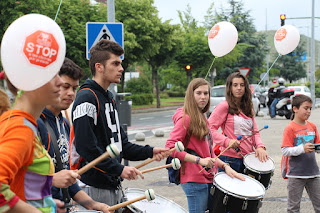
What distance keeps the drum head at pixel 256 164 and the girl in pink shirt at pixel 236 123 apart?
0.16ft

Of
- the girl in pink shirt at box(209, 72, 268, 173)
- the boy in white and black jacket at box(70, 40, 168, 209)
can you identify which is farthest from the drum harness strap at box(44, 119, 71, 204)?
the girl in pink shirt at box(209, 72, 268, 173)

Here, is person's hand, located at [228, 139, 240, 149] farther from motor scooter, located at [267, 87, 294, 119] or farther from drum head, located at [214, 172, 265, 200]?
motor scooter, located at [267, 87, 294, 119]

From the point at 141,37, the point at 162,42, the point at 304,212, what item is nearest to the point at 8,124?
the point at 304,212

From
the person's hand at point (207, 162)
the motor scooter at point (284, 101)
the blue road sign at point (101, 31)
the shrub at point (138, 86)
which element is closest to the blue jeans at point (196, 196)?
the person's hand at point (207, 162)

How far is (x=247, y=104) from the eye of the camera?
16.8 ft

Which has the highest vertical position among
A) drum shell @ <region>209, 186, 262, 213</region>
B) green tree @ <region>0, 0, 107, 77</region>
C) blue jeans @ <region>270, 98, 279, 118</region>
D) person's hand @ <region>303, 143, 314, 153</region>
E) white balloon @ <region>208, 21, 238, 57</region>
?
green tree @ <region>0, 0, 107, 77</region>

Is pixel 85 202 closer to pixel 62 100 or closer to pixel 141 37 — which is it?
pixel 62 100

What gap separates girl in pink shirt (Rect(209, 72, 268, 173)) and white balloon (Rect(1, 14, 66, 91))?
3038 mm

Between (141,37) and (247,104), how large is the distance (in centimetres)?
2536

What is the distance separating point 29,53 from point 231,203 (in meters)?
2.59

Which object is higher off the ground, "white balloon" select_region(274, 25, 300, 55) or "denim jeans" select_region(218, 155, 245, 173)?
"white balloon" select_region(274, 25, 300, 55)

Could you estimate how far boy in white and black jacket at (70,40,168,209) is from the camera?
9.82 ft

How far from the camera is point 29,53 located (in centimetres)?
187

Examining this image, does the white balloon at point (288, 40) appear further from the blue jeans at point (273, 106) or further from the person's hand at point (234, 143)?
the blue jeans at point (273, 106)
